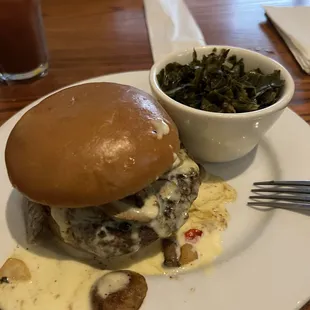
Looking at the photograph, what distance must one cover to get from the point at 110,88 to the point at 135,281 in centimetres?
52

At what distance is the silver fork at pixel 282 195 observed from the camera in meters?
1.34

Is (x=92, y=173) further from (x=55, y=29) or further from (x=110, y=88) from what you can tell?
(x=55, y=29)

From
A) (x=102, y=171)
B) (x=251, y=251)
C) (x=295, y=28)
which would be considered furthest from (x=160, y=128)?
(x=295, y=28)

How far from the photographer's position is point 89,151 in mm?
1107

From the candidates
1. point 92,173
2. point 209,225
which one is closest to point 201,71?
point 209,225

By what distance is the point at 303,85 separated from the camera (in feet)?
6.67

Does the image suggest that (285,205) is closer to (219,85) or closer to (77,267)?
(219,85)

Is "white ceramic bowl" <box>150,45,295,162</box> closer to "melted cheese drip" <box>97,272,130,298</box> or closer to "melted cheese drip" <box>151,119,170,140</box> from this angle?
"melted cheese drip" <box>151,119,170,140</box>

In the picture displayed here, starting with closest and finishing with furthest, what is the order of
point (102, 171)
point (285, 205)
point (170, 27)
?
point (102, 171)
point (285, 205)
point (170, 27)

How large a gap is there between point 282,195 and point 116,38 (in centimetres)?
131

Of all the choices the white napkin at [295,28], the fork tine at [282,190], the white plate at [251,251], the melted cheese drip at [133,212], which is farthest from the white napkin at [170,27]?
the melted cheese drip at [133,212]

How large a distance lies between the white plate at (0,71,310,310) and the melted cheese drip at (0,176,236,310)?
4 cm

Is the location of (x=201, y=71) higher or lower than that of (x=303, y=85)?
higher

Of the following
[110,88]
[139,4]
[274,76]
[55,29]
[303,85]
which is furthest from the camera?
[139,4]
